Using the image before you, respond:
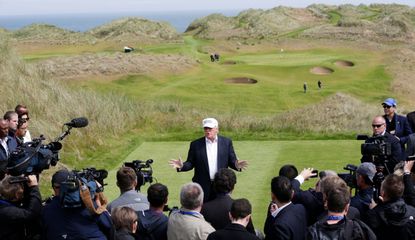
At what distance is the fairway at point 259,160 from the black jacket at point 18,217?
3.73 metres

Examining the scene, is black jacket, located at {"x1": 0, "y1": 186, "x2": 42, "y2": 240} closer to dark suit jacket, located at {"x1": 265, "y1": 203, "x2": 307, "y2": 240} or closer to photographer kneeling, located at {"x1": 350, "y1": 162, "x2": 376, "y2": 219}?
dark suit jacket, located at {"x1": 265, "y1": 203, "x2": 307, "y2": 240}

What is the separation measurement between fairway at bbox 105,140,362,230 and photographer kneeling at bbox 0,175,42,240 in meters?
3.75

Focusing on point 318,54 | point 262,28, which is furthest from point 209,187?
point 262,28

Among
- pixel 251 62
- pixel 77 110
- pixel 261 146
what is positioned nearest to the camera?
pixel 261 146

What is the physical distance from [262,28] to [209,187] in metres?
64.1

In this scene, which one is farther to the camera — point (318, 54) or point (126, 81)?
point (318, 54)

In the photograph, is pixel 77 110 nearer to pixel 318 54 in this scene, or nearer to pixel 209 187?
pixel 209 187

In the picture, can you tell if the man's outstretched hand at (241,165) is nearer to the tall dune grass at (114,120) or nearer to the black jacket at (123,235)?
the black jacket at (123,235)

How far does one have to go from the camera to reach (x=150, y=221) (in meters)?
5.94

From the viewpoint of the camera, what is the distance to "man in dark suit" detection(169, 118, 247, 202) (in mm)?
8430

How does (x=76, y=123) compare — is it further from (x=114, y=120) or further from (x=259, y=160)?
(x=114, y=120)

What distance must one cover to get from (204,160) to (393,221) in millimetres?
3349

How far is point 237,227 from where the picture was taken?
5.18 m

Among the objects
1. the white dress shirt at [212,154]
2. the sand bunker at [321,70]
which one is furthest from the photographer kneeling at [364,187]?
the sand bunker at [321,70]
